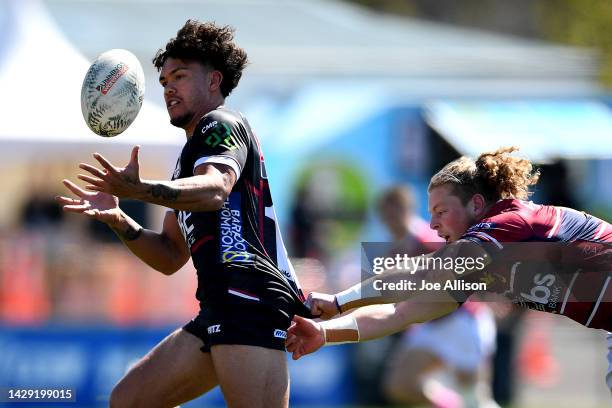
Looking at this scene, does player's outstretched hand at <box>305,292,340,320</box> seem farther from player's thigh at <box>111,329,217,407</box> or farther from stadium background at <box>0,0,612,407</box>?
stadium background at <box>0,0,612,407</box>

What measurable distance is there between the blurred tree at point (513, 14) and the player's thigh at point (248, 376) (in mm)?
11409

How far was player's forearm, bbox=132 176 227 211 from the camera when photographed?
4.62 metres

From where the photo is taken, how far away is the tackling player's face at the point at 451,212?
536cm

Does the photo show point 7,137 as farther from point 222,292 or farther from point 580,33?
point 580,33

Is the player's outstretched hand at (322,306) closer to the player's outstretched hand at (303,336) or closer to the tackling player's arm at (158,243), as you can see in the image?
the player's outstretched hand at (303,336)

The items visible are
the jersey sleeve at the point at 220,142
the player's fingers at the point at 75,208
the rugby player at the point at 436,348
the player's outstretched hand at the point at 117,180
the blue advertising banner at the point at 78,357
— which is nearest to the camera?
the player's outstretched hand at the point at 117,180

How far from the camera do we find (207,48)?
5.41m

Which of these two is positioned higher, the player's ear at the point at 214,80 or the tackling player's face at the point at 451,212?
the player's ear at the point at 214,80

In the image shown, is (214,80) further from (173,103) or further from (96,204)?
(96,204)

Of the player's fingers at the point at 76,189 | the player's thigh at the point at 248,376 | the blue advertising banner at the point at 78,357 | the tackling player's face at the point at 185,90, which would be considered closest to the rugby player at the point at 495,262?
the player's thigh at the point at 248,376

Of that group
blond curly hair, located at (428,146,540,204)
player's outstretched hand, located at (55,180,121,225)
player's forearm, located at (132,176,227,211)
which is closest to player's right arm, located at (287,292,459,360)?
blond curly hair, located at (428,146,540,204)

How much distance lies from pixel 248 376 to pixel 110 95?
1474mm

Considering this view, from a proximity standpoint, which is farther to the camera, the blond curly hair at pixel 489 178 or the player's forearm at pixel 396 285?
the blond curly hair at pixel 489 178

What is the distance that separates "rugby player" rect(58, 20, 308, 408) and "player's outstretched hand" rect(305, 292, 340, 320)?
68 millimetres
